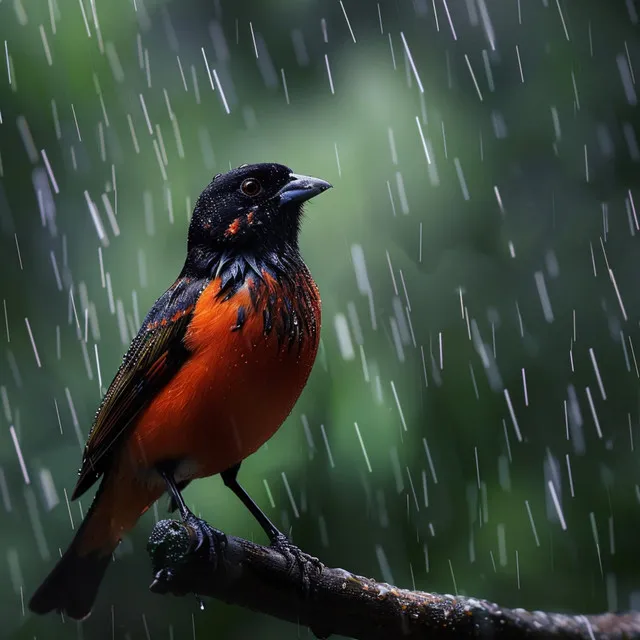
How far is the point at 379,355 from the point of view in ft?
14.0

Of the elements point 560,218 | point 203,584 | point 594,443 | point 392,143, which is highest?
point 392,143

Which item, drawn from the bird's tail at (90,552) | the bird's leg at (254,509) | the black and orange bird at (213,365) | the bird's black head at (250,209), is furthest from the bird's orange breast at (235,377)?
the bird's tail at (90,552)

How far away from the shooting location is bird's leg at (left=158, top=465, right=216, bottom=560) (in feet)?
7.26

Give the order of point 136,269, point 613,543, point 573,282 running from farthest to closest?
point 573,282 → point 613,543 → point 136,269

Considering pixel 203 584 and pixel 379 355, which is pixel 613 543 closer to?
pixel 379 355

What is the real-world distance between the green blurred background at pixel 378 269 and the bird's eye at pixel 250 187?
4.05 feet

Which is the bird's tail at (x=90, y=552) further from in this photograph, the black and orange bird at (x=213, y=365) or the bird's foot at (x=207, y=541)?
the bird's foot at (x=207, y=541)

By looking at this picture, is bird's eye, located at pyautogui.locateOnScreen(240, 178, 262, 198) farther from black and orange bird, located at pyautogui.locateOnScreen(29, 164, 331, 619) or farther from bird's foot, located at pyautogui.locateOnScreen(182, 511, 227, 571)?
bird's foot, located at pyautogui.locateOnScreen(182, 511, 227, 571)

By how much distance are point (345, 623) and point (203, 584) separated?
50 cm

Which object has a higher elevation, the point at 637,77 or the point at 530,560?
the point at 637,77

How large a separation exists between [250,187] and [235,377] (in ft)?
2.20

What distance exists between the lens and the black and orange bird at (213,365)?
103 inches

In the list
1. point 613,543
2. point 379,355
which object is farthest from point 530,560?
point 379,355

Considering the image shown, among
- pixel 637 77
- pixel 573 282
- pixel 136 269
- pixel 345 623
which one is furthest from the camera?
pixel 637 77
